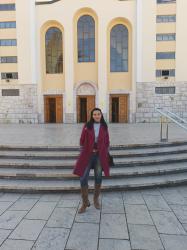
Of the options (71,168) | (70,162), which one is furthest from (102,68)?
(71,168)

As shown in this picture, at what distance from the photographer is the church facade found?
48.6 feet

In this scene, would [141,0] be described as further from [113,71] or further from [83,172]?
[83,172]

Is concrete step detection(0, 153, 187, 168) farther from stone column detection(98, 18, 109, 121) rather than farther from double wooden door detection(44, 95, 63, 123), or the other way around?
double wooden door detection(44, 95, 63, 123)

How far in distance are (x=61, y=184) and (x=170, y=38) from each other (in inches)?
552

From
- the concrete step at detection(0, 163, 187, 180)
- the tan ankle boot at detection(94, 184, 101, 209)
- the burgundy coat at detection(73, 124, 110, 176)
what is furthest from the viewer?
the concrete step at detection(0, 163, 187, 180)

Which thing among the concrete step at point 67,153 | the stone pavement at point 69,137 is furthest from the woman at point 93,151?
the stone pavement at point 69,137

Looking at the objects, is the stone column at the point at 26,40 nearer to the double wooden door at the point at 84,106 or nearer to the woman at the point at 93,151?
the double wooden door at the point at 84,106

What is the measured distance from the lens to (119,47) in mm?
15727

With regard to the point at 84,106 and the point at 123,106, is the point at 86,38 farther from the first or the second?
the point at 123,106

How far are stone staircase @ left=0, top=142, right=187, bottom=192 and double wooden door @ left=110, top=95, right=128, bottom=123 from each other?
382 inches

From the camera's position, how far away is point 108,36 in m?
15.6

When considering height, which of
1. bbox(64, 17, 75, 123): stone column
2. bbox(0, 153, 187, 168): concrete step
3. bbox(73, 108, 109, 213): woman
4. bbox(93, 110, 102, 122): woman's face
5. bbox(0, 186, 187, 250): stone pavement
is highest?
bbox(64, 17, 75, 123): stone column

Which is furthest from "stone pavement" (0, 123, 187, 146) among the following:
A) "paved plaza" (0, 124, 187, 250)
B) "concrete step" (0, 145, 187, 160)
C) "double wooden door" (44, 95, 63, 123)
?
"double wooden door" (44, 95, 63, 123)

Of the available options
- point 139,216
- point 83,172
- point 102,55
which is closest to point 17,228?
point 83,172
